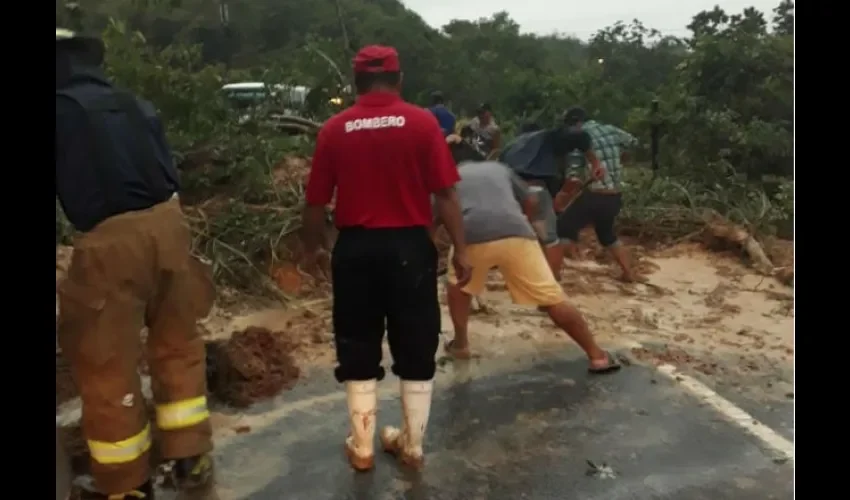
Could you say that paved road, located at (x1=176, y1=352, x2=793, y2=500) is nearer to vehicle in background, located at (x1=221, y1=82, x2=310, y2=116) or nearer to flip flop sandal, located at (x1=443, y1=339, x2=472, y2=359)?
flip flop sandal, located at (x1=443, y1=339, x2=472, y2=359)

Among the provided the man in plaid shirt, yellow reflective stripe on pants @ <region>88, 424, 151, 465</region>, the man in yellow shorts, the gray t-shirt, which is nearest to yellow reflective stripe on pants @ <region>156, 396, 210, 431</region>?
yellow reflective stripe on pants @ <region>88, 424, 151, 465</region>

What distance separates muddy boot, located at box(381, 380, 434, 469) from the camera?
408cm

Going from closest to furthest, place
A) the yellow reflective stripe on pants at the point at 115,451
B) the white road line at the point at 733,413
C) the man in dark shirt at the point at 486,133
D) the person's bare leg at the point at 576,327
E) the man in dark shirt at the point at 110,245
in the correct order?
1. the man in dark shirt at the point at 110,245
2. the yellow reflective stripe on pants at the point at 115,451
3. the white road line at the point at 733,413
4. the person's bare leg at the point at 576,327
5. the man in dark shirt at the point at 486,133

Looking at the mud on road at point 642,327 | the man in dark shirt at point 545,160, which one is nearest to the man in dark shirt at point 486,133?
the man in dark shirt at point 545,160

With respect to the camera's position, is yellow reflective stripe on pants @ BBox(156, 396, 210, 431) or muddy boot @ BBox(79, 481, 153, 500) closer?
muddy boot @ BBox(79, 481, 153, 500)

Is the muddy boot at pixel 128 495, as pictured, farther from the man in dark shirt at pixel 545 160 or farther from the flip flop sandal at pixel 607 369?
the man in dark shirt at pixel 545 160

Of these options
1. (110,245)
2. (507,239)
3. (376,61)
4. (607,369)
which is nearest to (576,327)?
(607,369)

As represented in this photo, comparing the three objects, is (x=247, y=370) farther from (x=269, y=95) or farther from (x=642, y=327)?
(x=269, y=95)

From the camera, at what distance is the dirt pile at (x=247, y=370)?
5.14 m

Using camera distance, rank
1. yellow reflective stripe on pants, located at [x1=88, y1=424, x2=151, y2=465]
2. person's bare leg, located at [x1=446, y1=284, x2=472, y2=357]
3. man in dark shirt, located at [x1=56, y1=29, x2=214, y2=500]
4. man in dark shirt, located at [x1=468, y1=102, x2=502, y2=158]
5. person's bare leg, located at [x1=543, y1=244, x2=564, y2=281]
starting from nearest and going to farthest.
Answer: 1. man in dark shirt, located at [x1=56, y1=29, x2=214, y2=500]
2. yellow reflective stripe on pants, located at [x1=88, y1=424, x2=151, y2=465]
3. person's bare leg, located at [x1=446, y1=284, x2=472, y2=357]
4. person's bare leg, located at [x1=543, y1=244, x2=564, y2=281]
5. man in dark shirt, located at [x1=468, y1=102, x2=502, y2=158]

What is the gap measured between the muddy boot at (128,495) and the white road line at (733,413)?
305cm

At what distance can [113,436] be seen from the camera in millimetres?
3490

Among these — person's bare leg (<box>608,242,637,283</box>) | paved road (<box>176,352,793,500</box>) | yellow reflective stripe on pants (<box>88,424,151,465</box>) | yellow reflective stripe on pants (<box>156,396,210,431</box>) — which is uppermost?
person's bare leg (<box>608,242,637,283</box>)
